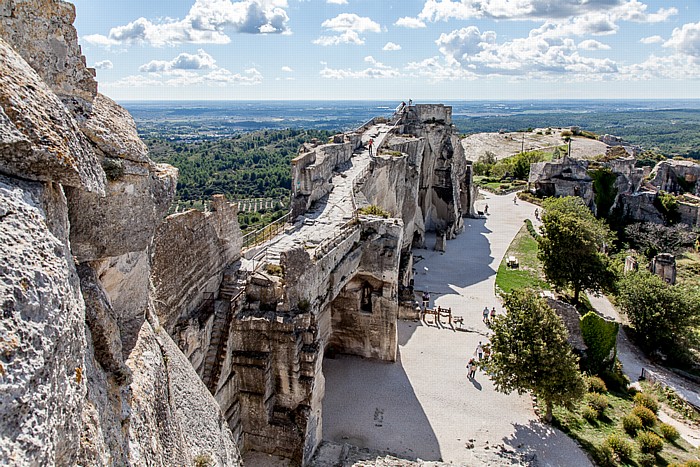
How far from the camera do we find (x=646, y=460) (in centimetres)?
1511

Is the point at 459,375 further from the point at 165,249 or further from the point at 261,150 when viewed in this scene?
the point at 261,150

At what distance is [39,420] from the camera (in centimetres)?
271

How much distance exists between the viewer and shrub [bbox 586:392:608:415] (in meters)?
17.5

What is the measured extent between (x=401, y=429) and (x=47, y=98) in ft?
45.1

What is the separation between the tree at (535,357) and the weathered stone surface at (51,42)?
14186 mm

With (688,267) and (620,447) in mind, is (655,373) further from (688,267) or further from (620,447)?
(688,267)

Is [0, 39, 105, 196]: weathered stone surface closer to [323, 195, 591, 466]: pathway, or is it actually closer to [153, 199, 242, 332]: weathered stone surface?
[153, 199, 242, 332]: weathered stone surface

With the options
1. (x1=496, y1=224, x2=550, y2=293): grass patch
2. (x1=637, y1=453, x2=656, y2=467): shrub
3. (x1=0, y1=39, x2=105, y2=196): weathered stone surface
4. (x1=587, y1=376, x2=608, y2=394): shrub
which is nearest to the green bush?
(x1=587, y1=376, x2=608, y2=394): shrub

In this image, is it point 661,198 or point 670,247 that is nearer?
point 670,247

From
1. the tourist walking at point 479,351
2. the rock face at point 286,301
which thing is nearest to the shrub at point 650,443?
the tourist walking at point 479,351

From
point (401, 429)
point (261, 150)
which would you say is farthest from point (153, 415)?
point (261, 150)

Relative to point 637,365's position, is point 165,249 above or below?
above

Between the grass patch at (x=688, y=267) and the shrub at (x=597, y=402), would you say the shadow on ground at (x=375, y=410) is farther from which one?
the grass patch at (x=688, y=267)

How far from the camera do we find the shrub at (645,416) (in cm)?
1727
